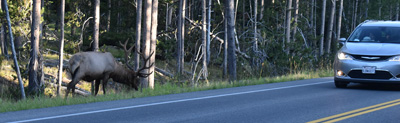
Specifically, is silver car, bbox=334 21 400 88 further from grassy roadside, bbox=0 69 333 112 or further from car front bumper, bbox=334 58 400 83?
grassy roadside, bbox=0 69 333 112

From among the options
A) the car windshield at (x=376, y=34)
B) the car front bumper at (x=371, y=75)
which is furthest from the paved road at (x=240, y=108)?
the car windshield at (x=376, y=34)

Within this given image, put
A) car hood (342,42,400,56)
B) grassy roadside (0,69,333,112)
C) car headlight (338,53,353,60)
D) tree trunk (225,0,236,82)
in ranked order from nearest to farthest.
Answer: grassy roadside (0,69,333,112) < car hood (342,42,400,56) < car headlight (338,53,353,60) < tree trunk (225,0,236,82)

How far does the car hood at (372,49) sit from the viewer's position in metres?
14.5

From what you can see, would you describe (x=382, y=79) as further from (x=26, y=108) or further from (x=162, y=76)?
(x=162, y=76)

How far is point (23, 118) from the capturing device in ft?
30.7

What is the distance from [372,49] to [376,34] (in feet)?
5.12

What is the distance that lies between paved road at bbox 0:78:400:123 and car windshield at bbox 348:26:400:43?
2.01 metres

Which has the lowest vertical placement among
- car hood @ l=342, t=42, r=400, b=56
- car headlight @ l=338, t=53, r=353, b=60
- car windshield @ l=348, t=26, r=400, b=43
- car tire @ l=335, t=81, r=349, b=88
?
car tire @ l=335, t=81, r=349, b=88

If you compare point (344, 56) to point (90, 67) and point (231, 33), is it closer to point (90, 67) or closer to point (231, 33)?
point (90, 67)

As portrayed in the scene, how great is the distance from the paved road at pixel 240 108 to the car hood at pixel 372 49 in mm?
1059

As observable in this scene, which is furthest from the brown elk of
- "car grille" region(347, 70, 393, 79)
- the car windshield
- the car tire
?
the car windshield

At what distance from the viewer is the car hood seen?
47.7ft

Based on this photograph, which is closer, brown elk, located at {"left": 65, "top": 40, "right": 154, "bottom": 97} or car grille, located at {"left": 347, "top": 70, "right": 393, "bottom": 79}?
car grille, located at {"left": 347, "top": 70, "right": 393, "bottom": 79}

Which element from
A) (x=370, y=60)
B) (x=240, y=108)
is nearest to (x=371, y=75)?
(x=370, y=60)
